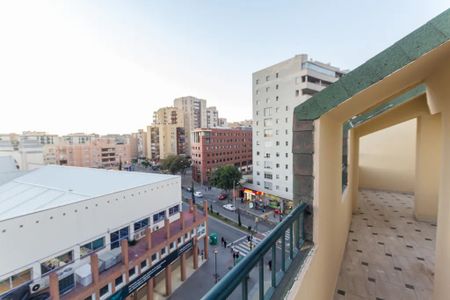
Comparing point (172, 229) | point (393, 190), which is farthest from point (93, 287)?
point (393, 190)

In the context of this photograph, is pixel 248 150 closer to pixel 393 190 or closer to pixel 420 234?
pixel 393 190

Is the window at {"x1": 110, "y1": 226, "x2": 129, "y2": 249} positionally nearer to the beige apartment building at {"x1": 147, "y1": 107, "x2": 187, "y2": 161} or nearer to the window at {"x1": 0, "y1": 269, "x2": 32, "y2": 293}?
the window at {"x1": 0, "y1": 269, "x2": 32, "y2": 293}

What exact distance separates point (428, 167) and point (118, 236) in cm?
1033

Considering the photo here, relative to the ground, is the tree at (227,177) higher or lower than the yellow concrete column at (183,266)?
higher

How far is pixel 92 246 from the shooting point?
7.14m

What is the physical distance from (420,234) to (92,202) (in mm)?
9256

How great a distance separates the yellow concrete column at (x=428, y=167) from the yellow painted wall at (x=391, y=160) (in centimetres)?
358

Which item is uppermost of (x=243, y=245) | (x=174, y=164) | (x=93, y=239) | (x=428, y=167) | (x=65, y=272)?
(x=428, y=167)

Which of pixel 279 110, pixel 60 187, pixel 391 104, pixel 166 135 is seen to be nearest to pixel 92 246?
pixel 60 187

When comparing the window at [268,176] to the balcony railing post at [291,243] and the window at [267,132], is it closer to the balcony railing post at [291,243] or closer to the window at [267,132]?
the window at [267,132]

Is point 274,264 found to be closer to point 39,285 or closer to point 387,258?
point 387,258

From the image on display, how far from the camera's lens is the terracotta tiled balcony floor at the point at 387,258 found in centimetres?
278

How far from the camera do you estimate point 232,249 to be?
12.2 meters

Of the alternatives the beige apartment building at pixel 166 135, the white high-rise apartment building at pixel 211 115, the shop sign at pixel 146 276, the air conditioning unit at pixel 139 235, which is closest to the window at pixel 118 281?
the shop sign at pixel 146 276
